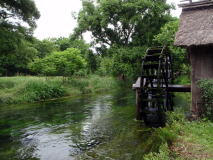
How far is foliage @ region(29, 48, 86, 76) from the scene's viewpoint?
24775mm

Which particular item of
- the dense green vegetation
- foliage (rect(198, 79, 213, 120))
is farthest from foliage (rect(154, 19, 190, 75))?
foliage (rect(198, 79, 213, 120))

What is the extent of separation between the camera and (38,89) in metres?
20.8

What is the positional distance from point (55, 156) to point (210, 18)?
8027 millimetres

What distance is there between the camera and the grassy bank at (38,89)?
19.3 metres

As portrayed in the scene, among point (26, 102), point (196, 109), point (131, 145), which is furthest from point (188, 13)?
point (26, 102)

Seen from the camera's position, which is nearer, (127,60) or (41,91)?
(41,91)

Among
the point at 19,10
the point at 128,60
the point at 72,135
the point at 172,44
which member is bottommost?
the point at 72,135

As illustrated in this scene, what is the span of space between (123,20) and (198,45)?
18242mm

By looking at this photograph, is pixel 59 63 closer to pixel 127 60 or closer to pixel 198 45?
pixel 127 60

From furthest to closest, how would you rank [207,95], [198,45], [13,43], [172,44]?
[172,44] < [13,43] < [198,45] < [207,95]

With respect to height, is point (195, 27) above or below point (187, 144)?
above

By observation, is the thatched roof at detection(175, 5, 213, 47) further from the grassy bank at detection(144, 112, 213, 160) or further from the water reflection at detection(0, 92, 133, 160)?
the water reflection at detection(0, 92, 133, 160)

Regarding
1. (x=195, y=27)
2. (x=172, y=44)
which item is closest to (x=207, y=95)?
(x=195, y=27)

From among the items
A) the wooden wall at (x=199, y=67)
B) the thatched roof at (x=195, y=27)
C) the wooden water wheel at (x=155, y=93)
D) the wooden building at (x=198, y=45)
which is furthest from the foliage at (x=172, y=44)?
the wooden wall at (x=199, y=67)
